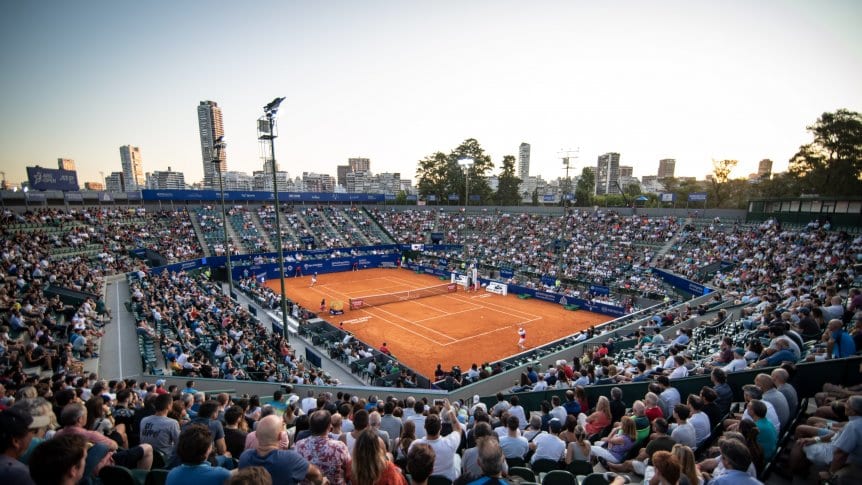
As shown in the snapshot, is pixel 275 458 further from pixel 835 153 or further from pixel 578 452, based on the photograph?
pixel 835 153

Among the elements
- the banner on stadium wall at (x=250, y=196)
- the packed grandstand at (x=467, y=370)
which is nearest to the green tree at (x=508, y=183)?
the banner on stadium wall at (x=250, y=196)

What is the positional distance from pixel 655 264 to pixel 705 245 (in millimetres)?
4775

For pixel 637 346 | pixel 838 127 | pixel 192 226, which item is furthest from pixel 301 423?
pixel 838 127

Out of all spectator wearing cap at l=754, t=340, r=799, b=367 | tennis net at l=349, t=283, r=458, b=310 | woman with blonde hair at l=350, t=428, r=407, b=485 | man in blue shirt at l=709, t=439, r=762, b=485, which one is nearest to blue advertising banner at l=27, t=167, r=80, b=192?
A: tennis net at l=349, t=283, r=458, b=310

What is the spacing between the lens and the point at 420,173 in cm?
8025

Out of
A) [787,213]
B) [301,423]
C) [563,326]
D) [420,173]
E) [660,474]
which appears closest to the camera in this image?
[660,474]

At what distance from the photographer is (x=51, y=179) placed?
37219mm

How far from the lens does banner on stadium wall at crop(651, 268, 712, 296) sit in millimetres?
25641

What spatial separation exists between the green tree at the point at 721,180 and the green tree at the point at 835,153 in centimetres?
2520

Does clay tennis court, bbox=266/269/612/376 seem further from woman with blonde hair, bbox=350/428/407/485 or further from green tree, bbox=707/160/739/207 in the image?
green tree, bbox=707/160/739/207

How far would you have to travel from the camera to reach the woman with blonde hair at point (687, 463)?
12.6 feet

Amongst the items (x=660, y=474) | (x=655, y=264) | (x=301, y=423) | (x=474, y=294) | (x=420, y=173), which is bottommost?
(x=474, y=294)

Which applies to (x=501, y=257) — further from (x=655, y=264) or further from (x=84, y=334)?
(x=84, y=334)

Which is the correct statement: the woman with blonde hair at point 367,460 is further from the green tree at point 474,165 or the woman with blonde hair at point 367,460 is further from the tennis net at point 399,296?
the green tree at point 474,165
